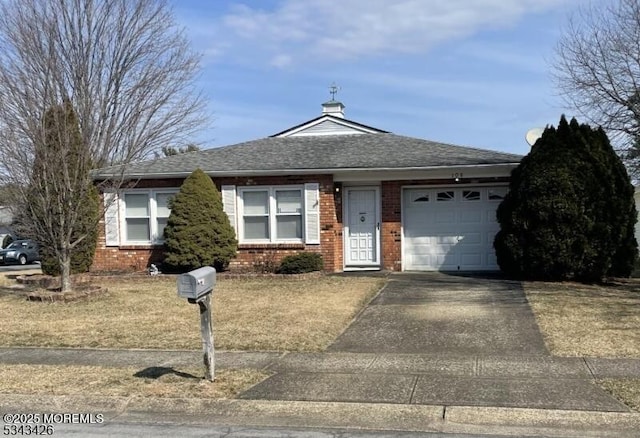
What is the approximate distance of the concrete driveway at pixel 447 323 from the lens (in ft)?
27.5

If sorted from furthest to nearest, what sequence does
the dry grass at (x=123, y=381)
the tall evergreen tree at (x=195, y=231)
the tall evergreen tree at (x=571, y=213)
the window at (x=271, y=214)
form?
the window at (x=271, y=214) < the tall evergreen tree at (x=195, y=231) < the tall evergreen tree at (x=571, y=213) < the dry grass at (x=123, y=381)

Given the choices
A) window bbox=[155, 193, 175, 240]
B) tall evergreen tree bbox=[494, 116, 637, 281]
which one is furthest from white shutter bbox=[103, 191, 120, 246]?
tall evergreen tree bbox=[494, 116, 637, 281]

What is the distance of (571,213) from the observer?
14070 millimetres

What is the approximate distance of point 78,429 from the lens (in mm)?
5770

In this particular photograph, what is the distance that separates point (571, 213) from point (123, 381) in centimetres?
1041

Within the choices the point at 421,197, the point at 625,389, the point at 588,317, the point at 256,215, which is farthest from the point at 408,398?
the point at 256,215

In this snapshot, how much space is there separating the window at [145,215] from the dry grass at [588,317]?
1011 cm

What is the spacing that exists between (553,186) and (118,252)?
1192 centimetres

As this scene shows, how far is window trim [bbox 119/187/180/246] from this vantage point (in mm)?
18641

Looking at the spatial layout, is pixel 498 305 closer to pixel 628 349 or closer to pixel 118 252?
pixel 628 349

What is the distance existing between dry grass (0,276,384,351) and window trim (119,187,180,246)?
3.35 metres

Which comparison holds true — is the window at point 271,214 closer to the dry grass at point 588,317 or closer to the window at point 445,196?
the window at point 445,196

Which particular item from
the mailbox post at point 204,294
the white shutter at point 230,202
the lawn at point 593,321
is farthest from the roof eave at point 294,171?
the mailbox post at point 204,294

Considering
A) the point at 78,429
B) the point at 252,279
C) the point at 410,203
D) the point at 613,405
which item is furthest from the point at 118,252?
the point at 613,405
